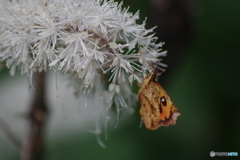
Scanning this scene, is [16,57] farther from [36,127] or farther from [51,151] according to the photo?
[51,151]

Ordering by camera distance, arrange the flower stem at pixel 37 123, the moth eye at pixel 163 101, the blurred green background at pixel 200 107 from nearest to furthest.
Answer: the moth eye at pixel 163 101
the flower stem at pixel 37 123
the blurred green background at pixel 200 107

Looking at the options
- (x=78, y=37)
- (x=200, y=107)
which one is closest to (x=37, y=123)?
(x=78, y=37)

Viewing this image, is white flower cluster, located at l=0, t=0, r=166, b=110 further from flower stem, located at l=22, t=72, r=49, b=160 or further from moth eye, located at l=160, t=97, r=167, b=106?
flower stem, located at l=22, t=72, r=49, b=160

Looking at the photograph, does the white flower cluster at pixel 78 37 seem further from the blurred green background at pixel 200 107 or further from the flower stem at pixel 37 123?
the blurred green background at pixel 200 107

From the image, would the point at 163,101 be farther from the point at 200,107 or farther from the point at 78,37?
the point at 200,107

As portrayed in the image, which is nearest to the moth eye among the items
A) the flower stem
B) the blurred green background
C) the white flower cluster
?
the white flower cluster

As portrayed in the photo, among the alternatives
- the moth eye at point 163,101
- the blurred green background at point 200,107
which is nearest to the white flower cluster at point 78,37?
the moth eye at point 163,101

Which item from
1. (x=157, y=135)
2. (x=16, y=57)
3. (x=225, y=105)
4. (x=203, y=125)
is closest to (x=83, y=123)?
(x=157, y=135)
